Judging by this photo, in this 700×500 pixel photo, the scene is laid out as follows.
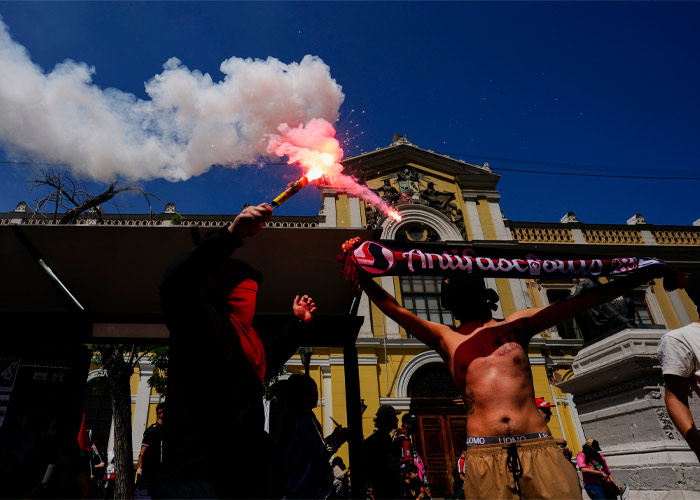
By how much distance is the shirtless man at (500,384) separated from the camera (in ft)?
7.22

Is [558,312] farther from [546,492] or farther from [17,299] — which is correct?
[17,299]

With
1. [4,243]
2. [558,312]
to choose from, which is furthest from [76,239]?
[558,312]

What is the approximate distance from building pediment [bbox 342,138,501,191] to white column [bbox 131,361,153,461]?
36.8 ft

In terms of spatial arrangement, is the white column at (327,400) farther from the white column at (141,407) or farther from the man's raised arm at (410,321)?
the man's raised arm at (410,321)

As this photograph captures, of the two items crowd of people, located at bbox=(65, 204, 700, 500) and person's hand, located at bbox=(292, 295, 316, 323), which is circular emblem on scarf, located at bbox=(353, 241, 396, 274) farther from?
person's hand, located at bbox=(292, 295, 316, 323)

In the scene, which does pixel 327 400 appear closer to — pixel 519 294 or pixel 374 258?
pixel 519 294

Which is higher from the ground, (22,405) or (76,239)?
(76,239)

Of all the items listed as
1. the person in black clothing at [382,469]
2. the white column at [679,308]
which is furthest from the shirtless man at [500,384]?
the white column at [679,308]

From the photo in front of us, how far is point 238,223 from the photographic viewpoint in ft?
5.75

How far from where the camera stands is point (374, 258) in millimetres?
3242

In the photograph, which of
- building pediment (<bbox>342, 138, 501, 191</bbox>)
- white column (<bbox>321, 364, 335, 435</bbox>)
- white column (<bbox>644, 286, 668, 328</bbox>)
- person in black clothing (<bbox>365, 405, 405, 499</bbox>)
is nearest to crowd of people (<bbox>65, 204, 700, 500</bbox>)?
person in black clothing (<bbox>365, 405, 405, 499</bbox>)

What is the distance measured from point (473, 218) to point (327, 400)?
9808 millimetres

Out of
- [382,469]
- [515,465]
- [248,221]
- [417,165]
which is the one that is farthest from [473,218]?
[248,221]

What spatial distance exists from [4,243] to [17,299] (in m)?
1.07
